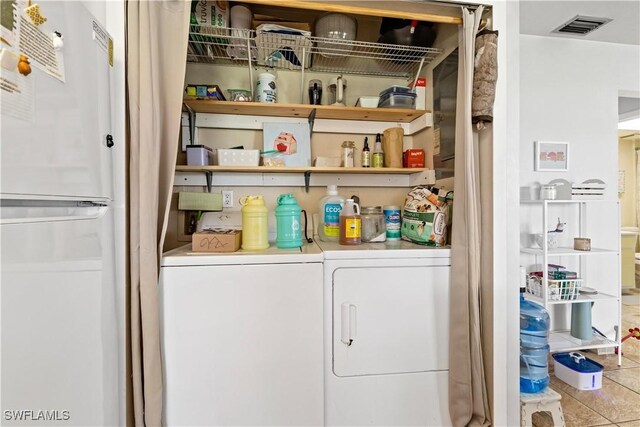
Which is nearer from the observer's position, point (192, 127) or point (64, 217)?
point (64, 217)

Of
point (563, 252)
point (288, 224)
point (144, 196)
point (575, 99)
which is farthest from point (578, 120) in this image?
point (144, 196)

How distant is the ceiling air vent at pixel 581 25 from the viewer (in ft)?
7.95

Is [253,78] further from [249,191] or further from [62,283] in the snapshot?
[62,283]

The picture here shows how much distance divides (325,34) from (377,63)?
0.42 meters

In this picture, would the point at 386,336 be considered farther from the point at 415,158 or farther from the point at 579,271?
the point at 579,271

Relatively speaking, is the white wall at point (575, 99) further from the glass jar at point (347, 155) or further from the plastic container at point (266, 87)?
the plastic container at point (266, 87)

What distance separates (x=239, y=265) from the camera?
1.36 m

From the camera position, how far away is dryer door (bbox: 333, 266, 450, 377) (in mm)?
1438

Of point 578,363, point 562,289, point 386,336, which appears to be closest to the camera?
point 386,336

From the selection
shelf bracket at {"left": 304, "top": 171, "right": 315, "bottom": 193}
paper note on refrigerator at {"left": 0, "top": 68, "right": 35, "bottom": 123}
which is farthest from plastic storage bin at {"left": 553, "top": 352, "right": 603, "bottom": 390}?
paper note on refrigerator at {"left": 0, "top": 68, "right": 35, "bottom": 123}

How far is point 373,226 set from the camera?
73.7 inches

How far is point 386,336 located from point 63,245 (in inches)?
50.4

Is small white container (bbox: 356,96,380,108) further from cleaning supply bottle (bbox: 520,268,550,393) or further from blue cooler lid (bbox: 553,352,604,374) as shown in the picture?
blue cooler lid (bbox: 553,352,604,374)

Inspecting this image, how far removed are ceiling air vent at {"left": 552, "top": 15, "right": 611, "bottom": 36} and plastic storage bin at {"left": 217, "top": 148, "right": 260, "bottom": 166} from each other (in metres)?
2.65
